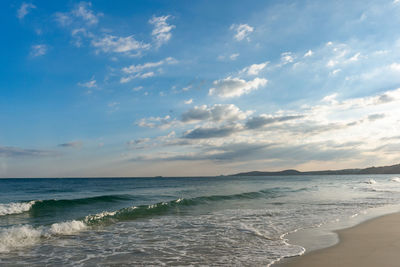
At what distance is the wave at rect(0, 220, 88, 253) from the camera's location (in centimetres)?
903

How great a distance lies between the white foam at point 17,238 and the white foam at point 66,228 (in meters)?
0.49

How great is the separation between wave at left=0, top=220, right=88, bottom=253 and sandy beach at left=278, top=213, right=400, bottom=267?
833 cm

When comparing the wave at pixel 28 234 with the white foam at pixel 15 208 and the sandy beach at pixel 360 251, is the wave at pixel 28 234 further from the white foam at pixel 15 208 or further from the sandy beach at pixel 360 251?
the sandy beach at pixel 360 251

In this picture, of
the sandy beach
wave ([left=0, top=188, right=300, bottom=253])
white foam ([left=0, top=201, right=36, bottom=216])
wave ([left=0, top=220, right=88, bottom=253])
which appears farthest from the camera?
white foam ([left=0, top=201, right=36, bottom=216])

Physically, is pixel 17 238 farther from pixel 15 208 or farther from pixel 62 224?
pixel 15 208

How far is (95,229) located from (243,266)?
25.7ft

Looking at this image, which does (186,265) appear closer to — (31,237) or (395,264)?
(395,264)

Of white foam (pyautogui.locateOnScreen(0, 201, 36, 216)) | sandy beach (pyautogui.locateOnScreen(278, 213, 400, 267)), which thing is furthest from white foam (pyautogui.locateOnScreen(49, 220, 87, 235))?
sandy beach (pyautogui.locateOnScreen(278, 213, 400, 267))

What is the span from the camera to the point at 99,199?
2564cm

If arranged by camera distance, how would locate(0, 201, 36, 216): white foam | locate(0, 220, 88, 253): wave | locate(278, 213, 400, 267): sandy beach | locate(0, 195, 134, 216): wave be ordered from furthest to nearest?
locate(0, 195, 134, 216): wave
locate(0, 201, 36, 216): white foam
locate(0, 220, 88, 253): wave
locate(278, 213, 400, 267): sandy beach

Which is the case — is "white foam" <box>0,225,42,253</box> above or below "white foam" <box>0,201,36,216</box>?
above

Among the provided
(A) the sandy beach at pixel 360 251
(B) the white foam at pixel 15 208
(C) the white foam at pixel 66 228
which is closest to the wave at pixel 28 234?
(C) the white foam at pixel 66 228

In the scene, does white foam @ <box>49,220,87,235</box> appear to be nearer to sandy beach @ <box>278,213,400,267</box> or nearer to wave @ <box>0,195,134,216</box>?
wave @ <box>0,195,134,216</box>

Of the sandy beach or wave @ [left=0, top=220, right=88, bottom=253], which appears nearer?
the sandy beach
